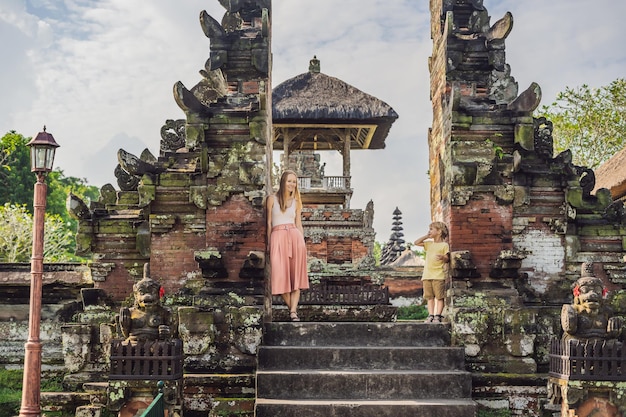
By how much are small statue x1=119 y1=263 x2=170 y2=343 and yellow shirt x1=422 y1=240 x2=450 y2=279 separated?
3.04 meters

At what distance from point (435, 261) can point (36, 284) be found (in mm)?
4105

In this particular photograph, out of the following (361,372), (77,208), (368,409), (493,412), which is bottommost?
(493,412)

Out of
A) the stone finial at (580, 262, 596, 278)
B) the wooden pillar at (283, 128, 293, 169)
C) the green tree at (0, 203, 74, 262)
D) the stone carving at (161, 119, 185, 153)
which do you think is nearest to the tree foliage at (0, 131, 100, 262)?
the green tree at (0, 203, 74, 262)

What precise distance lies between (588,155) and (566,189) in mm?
17950

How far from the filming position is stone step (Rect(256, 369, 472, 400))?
698 cm

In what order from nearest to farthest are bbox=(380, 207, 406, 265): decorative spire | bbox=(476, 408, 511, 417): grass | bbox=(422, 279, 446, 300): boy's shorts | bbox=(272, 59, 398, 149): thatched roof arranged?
bbox=(476, 408, 511, 417): grass < bbox=(422, 279, 446, 300): boy's shorts < bbox=(272, 59, 398, 149): thatched roof < bbox=(380, 207, 406, 265): decorative spire

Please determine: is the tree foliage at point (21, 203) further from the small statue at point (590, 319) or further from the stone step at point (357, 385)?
the small statue at point (590, 319)

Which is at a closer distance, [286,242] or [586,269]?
[586,269]

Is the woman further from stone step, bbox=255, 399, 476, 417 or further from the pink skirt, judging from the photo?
stone step, bbox=255, 399, 476, 417

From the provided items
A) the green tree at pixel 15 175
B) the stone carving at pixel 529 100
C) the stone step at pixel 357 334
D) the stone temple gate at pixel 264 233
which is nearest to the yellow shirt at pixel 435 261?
the stone temple gate at pixel 264 233

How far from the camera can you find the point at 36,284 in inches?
294

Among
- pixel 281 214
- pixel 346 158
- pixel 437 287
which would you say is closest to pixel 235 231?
pixel 281 214

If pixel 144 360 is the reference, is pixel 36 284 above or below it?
above

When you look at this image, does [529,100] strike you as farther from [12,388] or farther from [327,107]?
[327,107]
